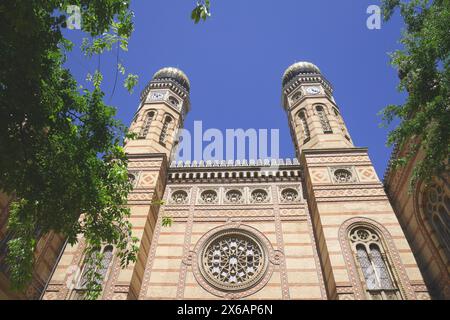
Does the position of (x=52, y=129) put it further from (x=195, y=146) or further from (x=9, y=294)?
(x=195, y=146)

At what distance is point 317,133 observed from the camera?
50.1 ft

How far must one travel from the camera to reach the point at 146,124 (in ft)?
55.3

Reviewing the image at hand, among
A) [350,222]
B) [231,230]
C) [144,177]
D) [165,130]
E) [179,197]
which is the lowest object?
[350,222]

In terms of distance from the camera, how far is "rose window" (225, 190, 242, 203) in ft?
43.7

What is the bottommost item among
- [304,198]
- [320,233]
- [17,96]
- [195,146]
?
[17,96]

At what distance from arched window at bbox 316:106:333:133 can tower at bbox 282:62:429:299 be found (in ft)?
0.12

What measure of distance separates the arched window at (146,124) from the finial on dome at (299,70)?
841cm

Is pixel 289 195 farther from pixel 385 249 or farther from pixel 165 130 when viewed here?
pixel 165 130

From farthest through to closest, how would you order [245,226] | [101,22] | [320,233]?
[245,226] → [320,233] → [101,22]

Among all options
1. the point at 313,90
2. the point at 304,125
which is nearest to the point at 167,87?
the point at 304,125

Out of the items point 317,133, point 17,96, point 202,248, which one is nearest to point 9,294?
point 202,248

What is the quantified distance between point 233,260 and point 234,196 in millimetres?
2961

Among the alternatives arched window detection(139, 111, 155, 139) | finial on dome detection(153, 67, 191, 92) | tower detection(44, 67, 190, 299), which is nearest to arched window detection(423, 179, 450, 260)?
→ tower detection(44, 67, 190, 299)

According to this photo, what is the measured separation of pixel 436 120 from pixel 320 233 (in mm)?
5851
